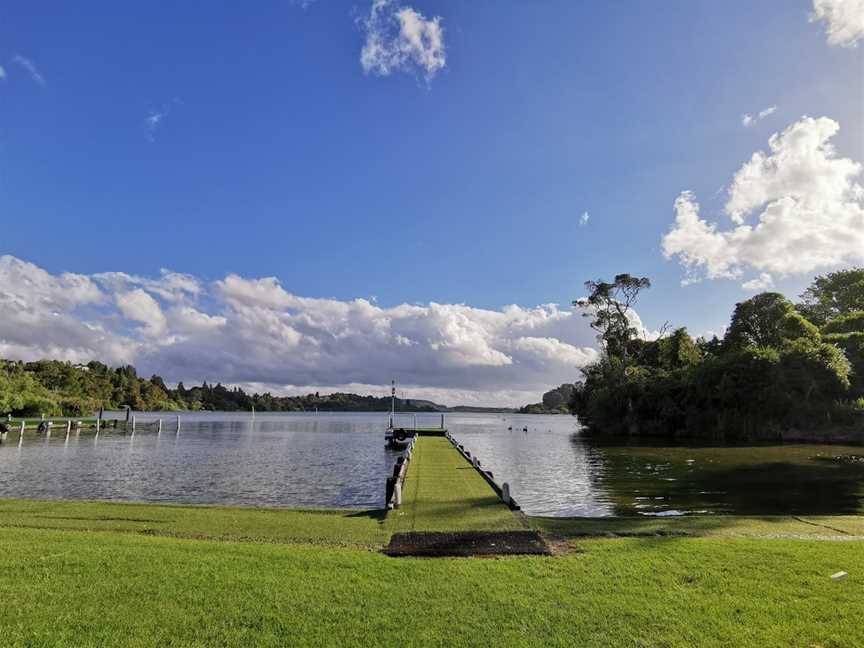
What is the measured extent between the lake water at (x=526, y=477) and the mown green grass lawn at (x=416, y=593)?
868 cm

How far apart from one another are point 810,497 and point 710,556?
45.5ft

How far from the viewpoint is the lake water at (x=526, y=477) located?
18.1m

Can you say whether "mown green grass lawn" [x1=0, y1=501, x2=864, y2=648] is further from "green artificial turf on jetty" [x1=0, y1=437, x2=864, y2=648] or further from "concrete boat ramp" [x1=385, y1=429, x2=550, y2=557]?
"concrete boat ramp" [x1=385, y1=429, x2=550, y2=557]

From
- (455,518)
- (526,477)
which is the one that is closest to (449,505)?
(455,518)

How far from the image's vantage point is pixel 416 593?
21.2ft

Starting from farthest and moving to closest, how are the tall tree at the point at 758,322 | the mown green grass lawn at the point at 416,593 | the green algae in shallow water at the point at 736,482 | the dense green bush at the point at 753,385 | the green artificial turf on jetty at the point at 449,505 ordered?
the tall tree at the point at 758,322
the dense green bush at the point at 753,385
the green algae in shallow water at the point at 736,482
the green artificial turf on jetty at the point at 449,505
the mown green grass lawn at the point at 416,593

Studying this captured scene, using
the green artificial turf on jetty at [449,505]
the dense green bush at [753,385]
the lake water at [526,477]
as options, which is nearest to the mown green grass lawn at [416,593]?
the green artificial turf on jetty at [449,505]

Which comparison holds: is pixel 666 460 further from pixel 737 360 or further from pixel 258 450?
pixel 258 450

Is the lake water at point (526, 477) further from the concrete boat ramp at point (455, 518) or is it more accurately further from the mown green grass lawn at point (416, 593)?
the mown green grass lawn at point (416, 593)

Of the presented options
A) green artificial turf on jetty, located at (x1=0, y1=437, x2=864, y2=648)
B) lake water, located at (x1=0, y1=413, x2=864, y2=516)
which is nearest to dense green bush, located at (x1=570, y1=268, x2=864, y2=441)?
lake water, located at (x1=0, y1=413, x2=864, y2=516)

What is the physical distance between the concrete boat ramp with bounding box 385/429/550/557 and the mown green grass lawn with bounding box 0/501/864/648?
67cm

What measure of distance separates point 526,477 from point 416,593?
20.6m

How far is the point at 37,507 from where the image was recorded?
43.6ft

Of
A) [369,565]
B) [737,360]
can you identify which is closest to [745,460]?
[737,360]
